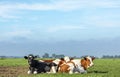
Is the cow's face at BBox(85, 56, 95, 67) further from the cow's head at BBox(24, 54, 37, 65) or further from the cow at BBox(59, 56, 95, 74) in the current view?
the cow's head at BBox(24, 54, 37, 65)

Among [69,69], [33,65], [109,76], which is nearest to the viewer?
[109,76]

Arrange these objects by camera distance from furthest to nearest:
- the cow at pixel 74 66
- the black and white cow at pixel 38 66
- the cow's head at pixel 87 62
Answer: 1. the cow's head at pixel 87 62
2. the black and white cow at pixel 38 66
3. the cow at pixel 74 66

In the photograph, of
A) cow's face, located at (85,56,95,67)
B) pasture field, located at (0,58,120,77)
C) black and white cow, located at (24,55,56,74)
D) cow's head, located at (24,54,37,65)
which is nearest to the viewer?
pasture field, located at (0,58,120,77)

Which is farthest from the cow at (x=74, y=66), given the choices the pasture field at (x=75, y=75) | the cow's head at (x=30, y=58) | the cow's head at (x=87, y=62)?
the cow's head at (x=30, y=58)

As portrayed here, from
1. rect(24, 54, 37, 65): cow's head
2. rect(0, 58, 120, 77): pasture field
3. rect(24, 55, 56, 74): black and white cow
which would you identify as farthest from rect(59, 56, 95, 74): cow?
rect(24, 54, 37, 65): cow's head

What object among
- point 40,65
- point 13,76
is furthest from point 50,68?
point 13,76

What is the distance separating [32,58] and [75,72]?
351cm

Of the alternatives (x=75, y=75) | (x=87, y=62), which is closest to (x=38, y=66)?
(x=87, y=62)

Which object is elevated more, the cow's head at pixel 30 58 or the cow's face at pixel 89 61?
the cow's head at pixel 30 58

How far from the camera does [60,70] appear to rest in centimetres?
2786

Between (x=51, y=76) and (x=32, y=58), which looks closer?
(x=51, y=76)

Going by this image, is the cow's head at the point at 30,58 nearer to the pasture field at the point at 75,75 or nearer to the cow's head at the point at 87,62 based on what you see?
the pasture field at the point at 75,75

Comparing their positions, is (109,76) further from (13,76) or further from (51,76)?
(13,76)

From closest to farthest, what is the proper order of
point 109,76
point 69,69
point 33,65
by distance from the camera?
point 109,76
point 69,69
point 33,65
